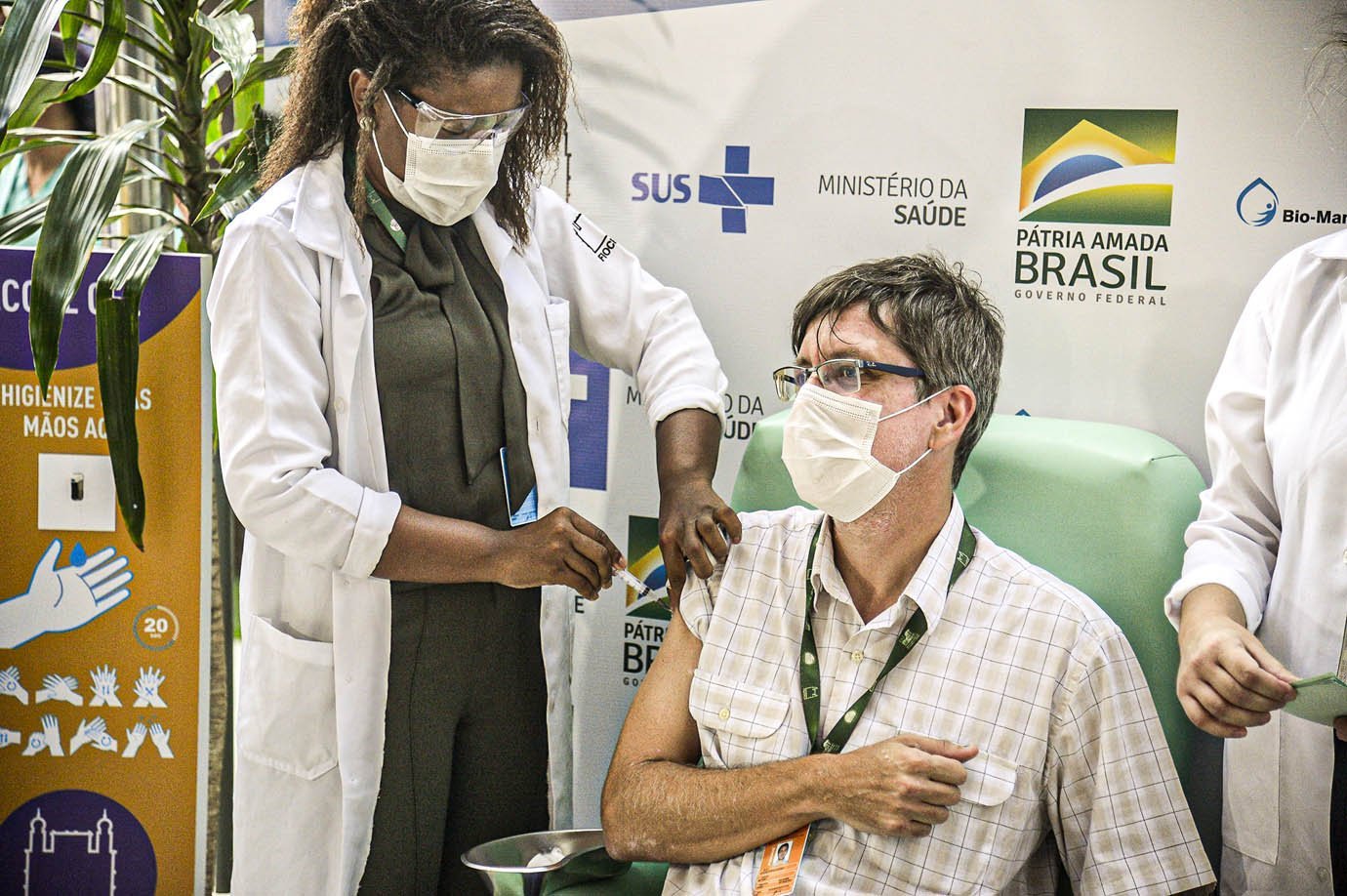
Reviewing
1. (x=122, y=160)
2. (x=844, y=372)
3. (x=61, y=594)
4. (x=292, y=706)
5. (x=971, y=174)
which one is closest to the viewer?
(x=844, y=372)

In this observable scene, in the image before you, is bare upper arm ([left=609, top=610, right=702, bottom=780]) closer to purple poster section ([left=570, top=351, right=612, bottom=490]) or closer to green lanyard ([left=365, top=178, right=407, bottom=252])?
green lanyard ([left=365, top=178, right=407, bottom=252])

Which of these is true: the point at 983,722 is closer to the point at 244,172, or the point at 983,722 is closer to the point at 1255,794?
the point at 1255,794

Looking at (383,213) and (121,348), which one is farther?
(121,348)

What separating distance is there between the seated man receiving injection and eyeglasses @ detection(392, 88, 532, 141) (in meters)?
0.55

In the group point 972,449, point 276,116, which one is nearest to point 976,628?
point 972,449

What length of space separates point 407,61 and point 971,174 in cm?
106

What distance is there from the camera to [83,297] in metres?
2.40

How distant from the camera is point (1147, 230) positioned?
2.23 m

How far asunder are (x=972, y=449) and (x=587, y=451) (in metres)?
1.06

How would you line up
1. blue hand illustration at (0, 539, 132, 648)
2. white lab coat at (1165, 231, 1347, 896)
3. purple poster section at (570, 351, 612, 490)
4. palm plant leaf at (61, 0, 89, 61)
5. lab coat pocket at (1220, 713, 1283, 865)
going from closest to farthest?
white lab coat at (1165, 231, 1347, 896), lab coat pocket at (1220, 713, 1283, 865), palm plant leaf at (61, 0, 89, 61), blue hand illustration at (0, 539, 132, 648), purple poster section at (570, 351, 612, 490)

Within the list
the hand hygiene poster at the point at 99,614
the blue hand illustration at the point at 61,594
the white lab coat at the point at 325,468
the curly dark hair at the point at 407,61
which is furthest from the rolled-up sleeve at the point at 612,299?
the blue hand illustration at the point at 61,594

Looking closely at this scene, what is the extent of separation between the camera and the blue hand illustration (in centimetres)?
246

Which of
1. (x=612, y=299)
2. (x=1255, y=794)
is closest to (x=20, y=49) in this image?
(x=612, y=299)

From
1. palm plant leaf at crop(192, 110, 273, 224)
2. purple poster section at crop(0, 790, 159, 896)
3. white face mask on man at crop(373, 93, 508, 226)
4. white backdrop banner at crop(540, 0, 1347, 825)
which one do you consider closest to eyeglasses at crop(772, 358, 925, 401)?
white face mask on man at crop(373, 93, 508, 226)
